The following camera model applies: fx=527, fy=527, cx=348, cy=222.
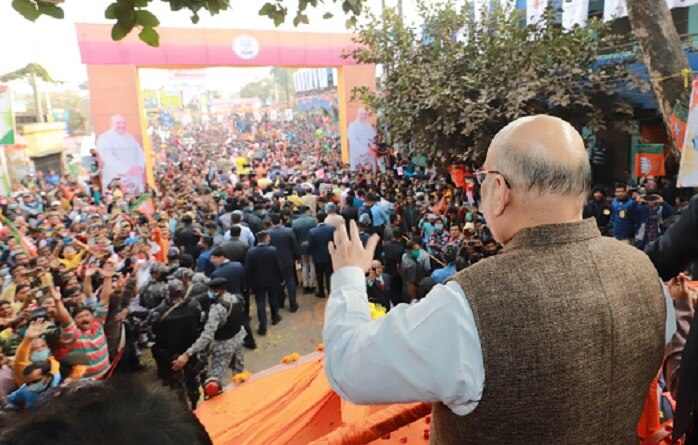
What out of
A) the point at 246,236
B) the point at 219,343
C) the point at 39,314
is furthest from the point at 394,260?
the point at 39,314

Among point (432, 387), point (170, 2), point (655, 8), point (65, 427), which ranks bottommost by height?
point (432, 387)

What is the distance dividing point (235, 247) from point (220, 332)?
2275mm

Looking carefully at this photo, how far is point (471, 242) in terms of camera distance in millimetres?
5676

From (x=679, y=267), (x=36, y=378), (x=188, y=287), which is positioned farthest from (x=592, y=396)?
(x=188, y=287)

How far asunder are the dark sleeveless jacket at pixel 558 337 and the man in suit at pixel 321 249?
6.02m

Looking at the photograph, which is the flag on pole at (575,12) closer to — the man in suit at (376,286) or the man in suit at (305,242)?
the man in suit at (305,242)

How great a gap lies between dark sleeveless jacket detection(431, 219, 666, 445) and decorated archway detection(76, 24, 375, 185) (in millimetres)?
11017

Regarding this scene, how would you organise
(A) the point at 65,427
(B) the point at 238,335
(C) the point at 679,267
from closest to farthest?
(A) the point at 65,427 < (C) the point at 679,267 < (B) the point at 238,335

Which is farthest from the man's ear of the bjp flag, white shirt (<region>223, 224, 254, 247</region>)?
the bjp flag

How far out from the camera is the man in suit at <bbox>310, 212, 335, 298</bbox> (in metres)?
7.38

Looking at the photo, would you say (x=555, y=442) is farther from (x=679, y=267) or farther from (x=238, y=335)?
(x=238, y=335)

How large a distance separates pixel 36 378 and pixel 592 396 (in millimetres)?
3469

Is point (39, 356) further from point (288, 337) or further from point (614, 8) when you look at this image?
point (614, 8)

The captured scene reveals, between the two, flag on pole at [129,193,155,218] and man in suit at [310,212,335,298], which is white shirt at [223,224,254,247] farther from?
flag on pole at [129,193,155,218]
